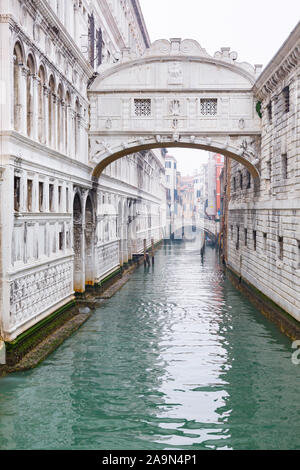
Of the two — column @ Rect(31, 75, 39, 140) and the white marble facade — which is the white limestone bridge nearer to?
the white marble facade

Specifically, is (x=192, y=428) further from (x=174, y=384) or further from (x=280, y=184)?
(x=280, y=184)

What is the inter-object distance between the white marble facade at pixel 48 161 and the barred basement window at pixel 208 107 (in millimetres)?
3129

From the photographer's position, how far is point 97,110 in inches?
744

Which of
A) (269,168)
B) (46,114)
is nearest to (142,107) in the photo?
(269,168)

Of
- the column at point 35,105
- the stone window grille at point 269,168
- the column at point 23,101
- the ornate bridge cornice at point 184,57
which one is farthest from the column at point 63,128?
the stone window grille at point 269,168

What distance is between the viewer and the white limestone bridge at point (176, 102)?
60.6 feet

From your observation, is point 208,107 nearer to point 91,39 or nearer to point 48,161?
point 91,39

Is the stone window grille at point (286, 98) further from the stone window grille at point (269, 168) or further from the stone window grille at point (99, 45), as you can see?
the stone window grille at point (99, 45)

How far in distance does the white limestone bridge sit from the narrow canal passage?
5.66m

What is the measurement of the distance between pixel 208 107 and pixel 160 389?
11.1 metres

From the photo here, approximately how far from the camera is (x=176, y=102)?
18.6 metres

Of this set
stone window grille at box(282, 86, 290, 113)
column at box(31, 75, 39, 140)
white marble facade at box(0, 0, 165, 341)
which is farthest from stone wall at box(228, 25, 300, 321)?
column at box(31, 75, 39, 140)

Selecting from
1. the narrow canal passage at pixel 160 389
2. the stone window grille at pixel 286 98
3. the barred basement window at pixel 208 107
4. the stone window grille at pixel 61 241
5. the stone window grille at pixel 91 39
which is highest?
the stone window grille at pixel 91 39

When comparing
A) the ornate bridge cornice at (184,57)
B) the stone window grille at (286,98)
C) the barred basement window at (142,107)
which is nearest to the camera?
the stone window grille at (286,98)
